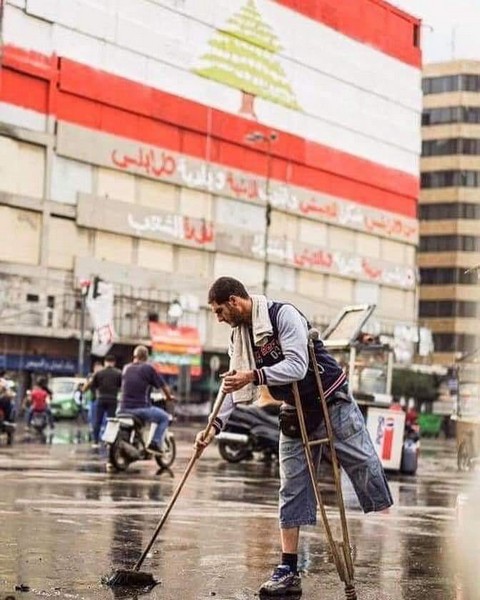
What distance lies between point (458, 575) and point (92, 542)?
96.0 inches

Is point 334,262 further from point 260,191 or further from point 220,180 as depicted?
point 220,180

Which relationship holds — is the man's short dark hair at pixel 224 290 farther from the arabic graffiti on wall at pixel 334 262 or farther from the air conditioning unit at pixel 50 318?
the arabic graffiti on wall at pixel 334 262

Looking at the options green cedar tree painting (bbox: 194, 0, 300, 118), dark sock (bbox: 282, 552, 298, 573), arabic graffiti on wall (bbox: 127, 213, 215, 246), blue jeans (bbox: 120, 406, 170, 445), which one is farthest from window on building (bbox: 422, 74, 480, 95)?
dark sock (bbox: 282, 552, 298, 573)

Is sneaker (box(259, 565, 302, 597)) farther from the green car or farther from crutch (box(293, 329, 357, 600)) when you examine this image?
the green car

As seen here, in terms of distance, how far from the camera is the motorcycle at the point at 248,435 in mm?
21344

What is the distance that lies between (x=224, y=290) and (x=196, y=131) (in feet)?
196

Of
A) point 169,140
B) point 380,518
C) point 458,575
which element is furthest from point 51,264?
point 458,575

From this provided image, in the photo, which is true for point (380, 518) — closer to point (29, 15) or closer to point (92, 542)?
point (92, 542)

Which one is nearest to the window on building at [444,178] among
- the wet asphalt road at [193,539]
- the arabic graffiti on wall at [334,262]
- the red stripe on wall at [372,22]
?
the red stripe on wall at [372,22]

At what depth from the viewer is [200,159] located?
65875mm

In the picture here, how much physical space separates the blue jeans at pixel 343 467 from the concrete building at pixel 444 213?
8553 centimetres

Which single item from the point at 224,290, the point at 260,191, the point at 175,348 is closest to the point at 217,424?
the point at 224,290

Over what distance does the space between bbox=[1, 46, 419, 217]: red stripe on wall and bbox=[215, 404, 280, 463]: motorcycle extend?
123 feet

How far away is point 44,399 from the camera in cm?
3297
